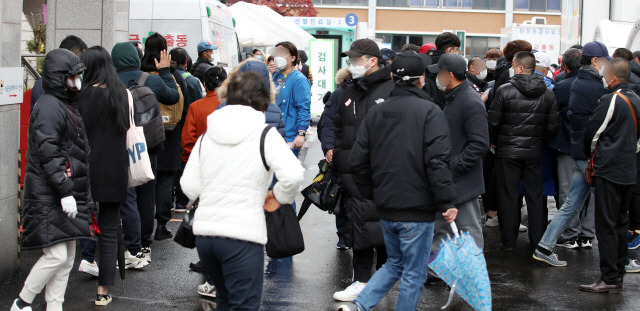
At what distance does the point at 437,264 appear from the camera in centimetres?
552

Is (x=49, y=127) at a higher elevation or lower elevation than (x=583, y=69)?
lower

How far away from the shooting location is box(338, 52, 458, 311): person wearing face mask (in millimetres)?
5113

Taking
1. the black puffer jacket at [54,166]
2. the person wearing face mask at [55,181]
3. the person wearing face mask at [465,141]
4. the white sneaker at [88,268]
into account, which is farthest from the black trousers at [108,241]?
the person wearing face mask at [465,141]

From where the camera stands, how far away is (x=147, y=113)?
7.21m

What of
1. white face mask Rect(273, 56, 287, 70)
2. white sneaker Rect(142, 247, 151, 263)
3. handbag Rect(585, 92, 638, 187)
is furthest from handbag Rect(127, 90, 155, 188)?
handbag Rect(585, 92, 638, 187)

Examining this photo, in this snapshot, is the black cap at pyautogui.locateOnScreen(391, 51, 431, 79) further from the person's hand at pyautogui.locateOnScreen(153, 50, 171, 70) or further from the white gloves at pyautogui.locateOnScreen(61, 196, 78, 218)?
the person's hand at pyautogui.locateOnScreen(153, 50, 171, 70)

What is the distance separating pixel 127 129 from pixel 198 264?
1.69m

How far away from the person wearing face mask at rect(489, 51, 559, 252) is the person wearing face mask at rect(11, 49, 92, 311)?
4160mm

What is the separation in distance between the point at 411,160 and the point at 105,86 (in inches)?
101

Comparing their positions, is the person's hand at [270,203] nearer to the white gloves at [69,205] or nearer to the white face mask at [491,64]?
the white gloves at [69,205]

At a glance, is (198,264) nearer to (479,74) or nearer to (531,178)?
(531,178)

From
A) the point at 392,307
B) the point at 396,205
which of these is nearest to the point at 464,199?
the point at 392,307

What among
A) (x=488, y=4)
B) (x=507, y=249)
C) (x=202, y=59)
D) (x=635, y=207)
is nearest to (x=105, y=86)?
(x=507, y=249)

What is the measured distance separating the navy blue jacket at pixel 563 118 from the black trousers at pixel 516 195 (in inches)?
18.2
